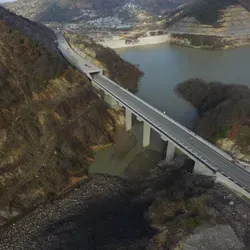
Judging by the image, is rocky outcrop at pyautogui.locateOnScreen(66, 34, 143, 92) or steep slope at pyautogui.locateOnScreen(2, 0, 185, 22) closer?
rocky outcrop at pyautogui.locateOnScreen(66, 34, 143, 92)

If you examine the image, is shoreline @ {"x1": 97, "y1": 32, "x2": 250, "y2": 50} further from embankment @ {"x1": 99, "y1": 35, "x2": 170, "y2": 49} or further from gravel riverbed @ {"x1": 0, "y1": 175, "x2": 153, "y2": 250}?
gravel riverbed @ {"x1": 0, "y1": 175, "x2": 153, "y2": 250}

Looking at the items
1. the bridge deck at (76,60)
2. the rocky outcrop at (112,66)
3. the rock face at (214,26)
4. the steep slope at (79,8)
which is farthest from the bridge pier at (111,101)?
the steep slope at (79,8)

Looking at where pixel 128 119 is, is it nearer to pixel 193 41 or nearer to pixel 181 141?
pixel 181 141

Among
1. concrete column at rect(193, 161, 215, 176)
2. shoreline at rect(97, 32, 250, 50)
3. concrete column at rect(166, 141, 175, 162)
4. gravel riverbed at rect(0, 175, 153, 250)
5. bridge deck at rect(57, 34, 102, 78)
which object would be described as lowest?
gravel riverbed at rect(0, 175, 153, 250)

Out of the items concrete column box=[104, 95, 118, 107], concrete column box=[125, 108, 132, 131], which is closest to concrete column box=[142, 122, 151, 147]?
concrete column box=[125, 108, 132, 131]

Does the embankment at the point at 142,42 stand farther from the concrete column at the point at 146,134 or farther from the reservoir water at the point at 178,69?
the concrete column at the point at 146,134

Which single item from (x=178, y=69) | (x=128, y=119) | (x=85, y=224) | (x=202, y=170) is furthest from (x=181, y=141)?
(x=178, y=69)
